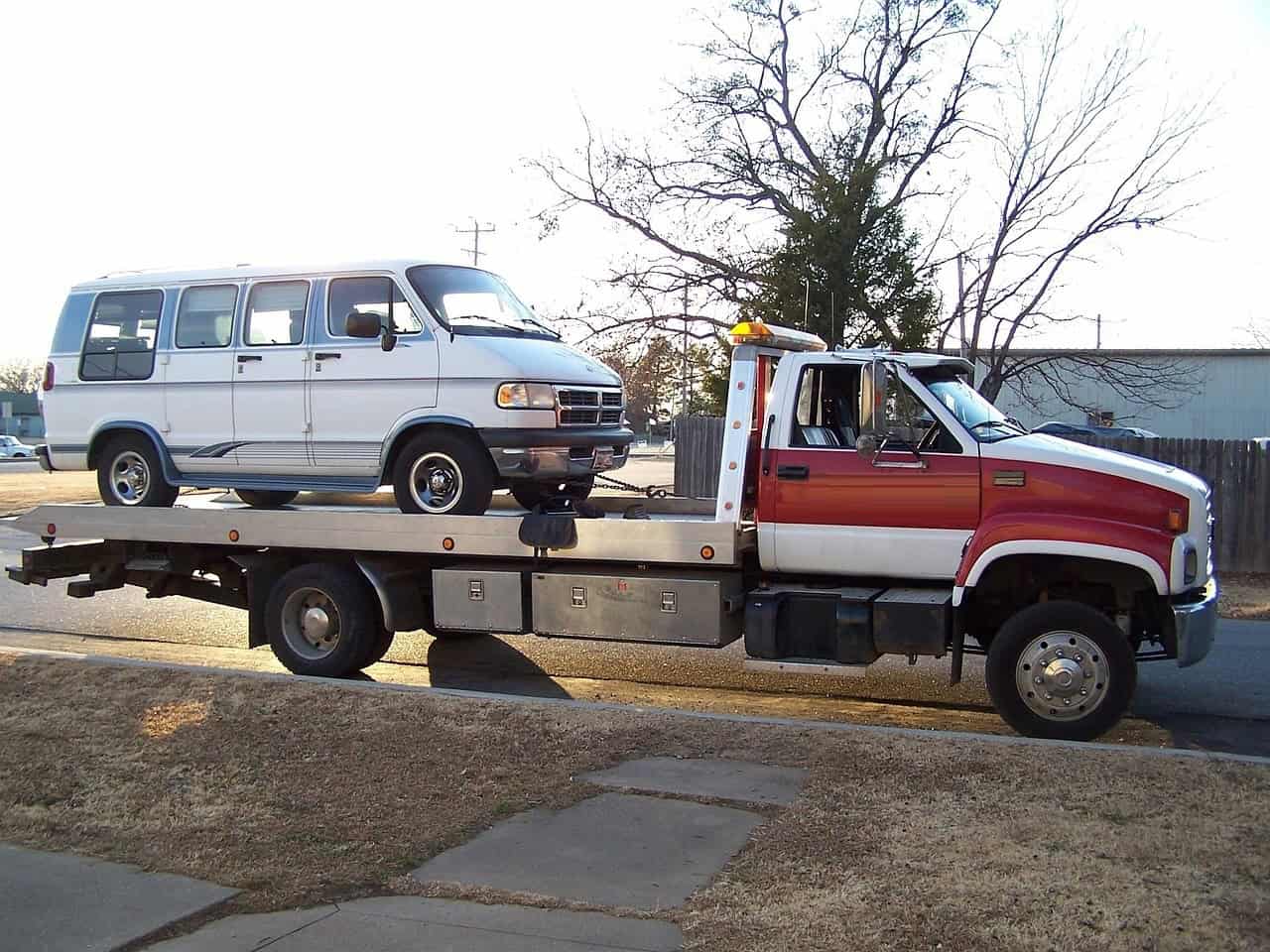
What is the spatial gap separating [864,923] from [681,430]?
16567 mm

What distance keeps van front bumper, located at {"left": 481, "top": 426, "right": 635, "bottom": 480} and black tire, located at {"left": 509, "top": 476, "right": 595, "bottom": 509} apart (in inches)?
8.8

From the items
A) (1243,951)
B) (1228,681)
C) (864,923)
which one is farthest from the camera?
(1228,681)

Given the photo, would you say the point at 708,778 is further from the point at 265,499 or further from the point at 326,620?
the point at 265,499

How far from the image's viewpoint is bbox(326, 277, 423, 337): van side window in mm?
9398

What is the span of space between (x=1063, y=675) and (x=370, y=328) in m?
5.29

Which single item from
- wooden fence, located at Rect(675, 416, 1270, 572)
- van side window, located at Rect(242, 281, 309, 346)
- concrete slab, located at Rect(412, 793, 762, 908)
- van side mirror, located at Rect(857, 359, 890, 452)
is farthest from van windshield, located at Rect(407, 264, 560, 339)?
wooden fence, located at Rect(675, 416, 1270, 572)

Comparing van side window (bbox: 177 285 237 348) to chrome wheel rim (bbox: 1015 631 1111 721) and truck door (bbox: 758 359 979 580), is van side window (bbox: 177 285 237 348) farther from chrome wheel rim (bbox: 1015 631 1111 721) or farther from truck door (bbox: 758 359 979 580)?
chrome wheel rim (bbox: 1015 631 1111 721)

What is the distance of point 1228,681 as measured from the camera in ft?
32.0

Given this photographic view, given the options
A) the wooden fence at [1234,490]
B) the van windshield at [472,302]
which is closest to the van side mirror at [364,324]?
the van windshield at [472,302]

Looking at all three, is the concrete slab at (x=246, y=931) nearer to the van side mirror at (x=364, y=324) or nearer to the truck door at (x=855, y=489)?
the truck door at (x=855, y=489)

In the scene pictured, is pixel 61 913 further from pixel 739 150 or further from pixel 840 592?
pixel 739 150

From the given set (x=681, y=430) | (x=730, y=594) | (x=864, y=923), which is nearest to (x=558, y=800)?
(x=864, y=923)

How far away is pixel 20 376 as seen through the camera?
419 ft

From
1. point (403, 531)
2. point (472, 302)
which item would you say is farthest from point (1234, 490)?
point (403, 531)
